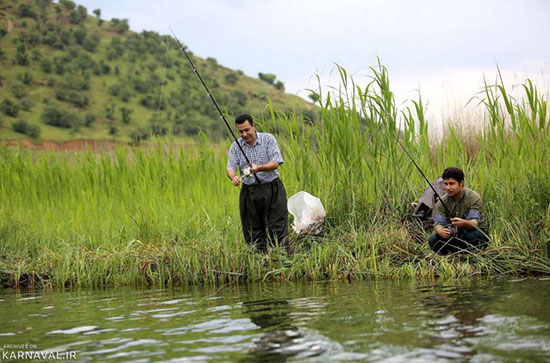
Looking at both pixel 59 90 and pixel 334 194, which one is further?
pixel 59 90

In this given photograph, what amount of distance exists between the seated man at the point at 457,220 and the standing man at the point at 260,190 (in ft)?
5.37

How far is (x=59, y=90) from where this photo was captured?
58.7 meters

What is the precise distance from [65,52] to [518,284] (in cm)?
6549

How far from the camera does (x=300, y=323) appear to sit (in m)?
4.43

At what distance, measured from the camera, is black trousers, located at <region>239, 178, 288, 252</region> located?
713 cm

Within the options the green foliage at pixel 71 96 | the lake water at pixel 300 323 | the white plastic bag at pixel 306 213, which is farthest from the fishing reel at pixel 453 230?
the green foliage at pixel 71 96

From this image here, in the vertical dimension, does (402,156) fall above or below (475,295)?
above

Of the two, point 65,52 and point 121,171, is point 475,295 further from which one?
point 65,52

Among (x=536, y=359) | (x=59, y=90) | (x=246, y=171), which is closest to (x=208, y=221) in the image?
(x=246, y=171)

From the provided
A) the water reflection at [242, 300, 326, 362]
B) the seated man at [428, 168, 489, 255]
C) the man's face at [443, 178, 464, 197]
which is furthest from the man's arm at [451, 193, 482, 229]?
the water reflection at [242, 300, 326, 362]

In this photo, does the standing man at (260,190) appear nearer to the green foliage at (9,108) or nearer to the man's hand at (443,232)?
the man's hand at (443,232)

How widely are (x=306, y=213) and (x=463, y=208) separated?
1.75 m

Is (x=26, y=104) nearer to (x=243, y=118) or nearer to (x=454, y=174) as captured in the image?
(x=243, y=118)

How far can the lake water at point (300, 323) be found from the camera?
11.9ft
